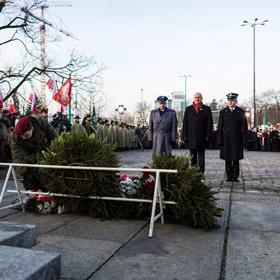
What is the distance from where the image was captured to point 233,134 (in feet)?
33.7

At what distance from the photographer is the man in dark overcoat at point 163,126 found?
31.8 ft

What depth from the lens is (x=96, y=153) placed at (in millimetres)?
6164

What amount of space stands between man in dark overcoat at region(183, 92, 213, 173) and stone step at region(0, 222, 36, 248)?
19.7 feet

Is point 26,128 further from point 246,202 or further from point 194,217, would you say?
point 246,202

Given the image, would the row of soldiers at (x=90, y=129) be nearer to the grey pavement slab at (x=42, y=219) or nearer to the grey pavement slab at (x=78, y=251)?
the grey pavement slab at (x=42, y=219)

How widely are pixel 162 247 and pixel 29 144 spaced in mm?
3354

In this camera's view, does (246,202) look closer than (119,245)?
No

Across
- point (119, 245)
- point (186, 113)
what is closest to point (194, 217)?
point (119, 245)

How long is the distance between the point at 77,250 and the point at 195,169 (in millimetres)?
1960

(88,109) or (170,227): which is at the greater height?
(88,109)

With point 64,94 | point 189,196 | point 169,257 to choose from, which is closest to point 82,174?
point 189,196

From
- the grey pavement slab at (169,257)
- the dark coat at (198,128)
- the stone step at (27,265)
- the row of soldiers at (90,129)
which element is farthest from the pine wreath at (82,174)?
the dark coat at (198,128)

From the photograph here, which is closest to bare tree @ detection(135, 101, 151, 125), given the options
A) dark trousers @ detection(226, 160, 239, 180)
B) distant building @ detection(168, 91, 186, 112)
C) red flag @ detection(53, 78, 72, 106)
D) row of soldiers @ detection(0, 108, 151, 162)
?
distant building @ detection(168, 91, 186, 112)

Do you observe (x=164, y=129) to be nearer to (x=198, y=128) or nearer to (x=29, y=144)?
(x=198, y=128)
